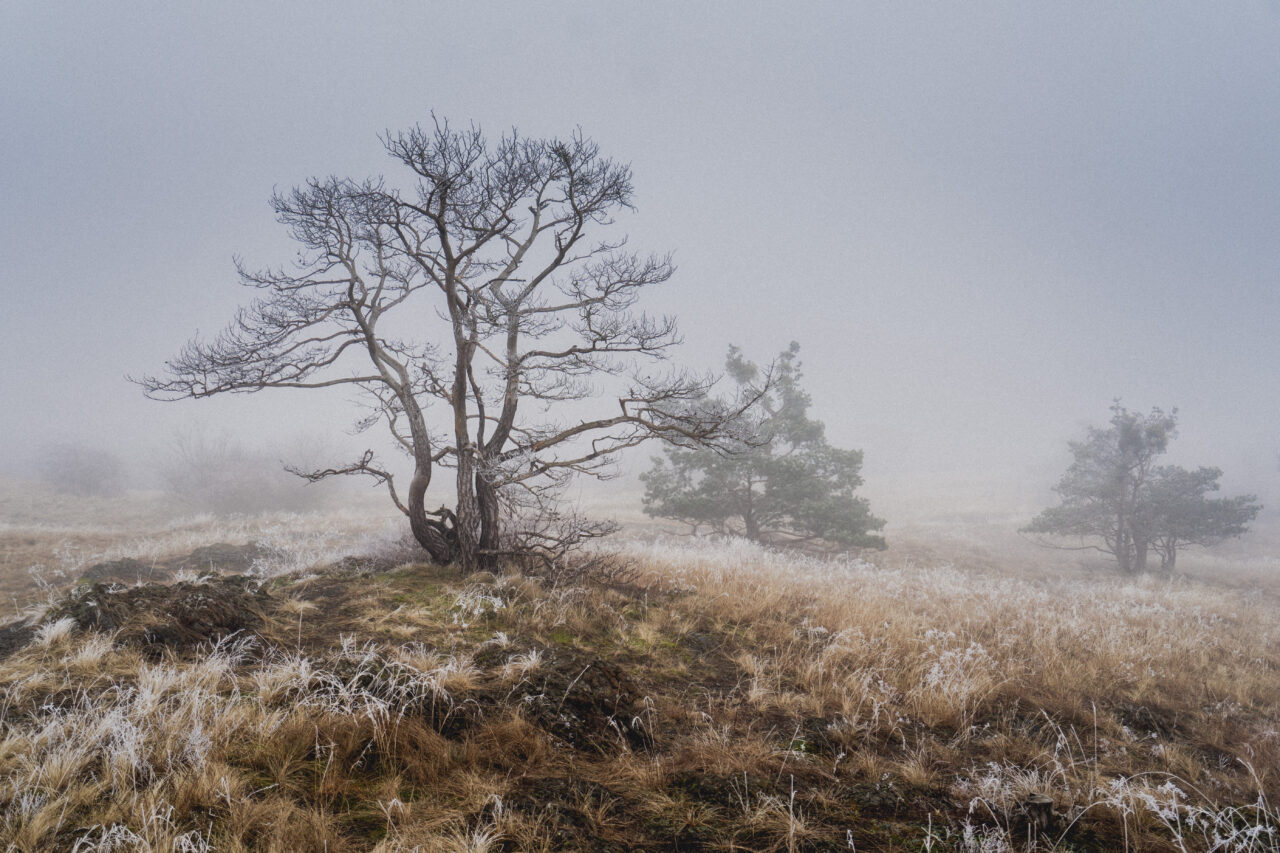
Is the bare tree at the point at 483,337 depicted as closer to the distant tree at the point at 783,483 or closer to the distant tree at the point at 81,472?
the distant tree at the point at 783,483

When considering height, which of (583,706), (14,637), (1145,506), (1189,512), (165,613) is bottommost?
(14,637)

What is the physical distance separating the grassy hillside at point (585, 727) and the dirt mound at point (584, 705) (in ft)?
0.07

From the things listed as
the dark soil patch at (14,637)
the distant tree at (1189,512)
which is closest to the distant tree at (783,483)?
the distant tree at (1189,512)

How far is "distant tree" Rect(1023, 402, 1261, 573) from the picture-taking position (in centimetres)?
2134

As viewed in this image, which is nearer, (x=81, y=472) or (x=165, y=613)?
(x=165, y=613)

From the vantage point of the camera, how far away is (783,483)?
61.6 ft

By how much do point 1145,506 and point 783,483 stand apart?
17.7m

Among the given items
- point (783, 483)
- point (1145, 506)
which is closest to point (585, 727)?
point (783, 483)

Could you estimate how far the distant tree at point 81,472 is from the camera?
115ft

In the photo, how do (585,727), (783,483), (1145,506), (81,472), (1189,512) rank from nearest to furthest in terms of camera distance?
(585,727)
(783,483)
(1189,512)
(1145,506)
(81,472)

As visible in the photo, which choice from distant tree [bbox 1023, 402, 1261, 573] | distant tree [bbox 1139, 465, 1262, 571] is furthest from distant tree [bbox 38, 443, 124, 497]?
distant tree [bbox 1139, 465, 1262, 571]

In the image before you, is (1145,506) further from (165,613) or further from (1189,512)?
(165,613)

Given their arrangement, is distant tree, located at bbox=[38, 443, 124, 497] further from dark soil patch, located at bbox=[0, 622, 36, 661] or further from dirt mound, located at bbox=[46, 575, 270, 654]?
dirt mound, located at bbox=[46, 575, 270, 654]

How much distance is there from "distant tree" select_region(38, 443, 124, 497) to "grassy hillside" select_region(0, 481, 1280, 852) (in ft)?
146
